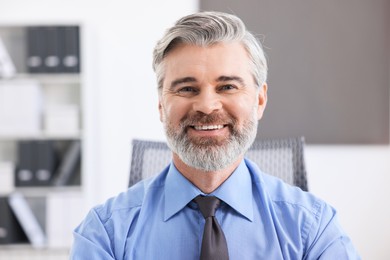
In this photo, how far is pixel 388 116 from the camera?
304 cm

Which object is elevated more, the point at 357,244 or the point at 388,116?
the point at 388,116

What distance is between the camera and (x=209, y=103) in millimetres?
1138

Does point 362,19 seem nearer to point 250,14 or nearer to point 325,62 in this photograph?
point 325,62

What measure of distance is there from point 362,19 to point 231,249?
230 centimetres

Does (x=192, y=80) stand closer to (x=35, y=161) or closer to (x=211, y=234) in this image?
(x=211, y=234)

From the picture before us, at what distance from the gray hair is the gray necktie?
30cm

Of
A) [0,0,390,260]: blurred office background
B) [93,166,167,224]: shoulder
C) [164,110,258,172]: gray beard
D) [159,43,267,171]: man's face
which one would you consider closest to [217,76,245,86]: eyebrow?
[159,43,267,171]: man's face

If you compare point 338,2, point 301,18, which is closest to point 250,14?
point 301,18

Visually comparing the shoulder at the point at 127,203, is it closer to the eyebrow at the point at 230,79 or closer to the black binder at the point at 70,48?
the eyebrow at the point at 230,79

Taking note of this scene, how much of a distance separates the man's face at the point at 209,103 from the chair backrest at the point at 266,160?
37cm

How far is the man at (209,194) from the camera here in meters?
1.15

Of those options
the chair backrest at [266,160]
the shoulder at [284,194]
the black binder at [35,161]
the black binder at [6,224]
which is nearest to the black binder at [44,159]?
the black binder at [35,161]

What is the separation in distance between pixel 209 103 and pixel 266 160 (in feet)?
1.68

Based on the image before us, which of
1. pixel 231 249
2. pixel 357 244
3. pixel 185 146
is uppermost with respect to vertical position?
pixel 185 146
